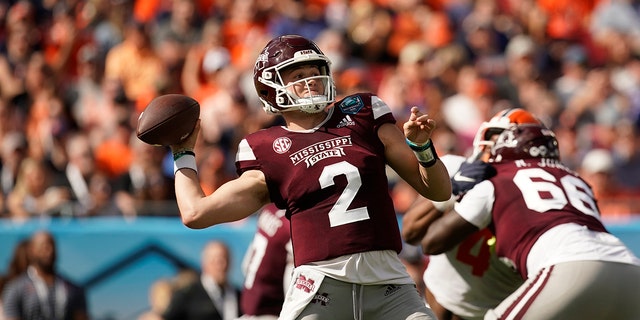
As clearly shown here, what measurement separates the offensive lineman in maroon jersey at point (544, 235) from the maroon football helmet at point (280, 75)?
1149 mm

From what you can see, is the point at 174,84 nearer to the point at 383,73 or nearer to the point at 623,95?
the point at 383,73

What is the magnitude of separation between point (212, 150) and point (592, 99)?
13.0ft

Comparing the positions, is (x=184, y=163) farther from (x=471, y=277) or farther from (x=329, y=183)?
(x=471, y=277)

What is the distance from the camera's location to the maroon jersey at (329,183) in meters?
4.85

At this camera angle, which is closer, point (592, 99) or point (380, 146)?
point (380, 146)

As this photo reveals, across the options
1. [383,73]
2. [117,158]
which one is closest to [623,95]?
[383,73]

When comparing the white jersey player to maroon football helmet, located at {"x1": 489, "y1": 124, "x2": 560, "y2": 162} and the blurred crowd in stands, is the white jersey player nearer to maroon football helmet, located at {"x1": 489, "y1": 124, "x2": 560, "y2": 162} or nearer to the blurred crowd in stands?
maroon football helmet, located at {"x1": 489, "y1": 124, "x2": 560, "y2": 162}

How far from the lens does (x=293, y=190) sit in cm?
492

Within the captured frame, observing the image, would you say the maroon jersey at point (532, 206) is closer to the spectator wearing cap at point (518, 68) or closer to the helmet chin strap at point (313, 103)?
the helmet chin strap at point (313, 103)

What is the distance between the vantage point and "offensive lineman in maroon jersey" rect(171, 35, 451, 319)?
4.83 m

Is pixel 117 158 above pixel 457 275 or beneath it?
beneath

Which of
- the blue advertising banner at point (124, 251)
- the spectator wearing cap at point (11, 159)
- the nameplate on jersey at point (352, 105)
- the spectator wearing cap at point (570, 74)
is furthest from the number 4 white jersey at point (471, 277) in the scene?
the spectator wearing cap at point (570, 74)

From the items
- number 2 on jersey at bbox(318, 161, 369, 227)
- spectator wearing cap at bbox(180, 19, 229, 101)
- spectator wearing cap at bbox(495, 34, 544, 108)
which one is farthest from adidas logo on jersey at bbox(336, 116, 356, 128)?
spectator wearing cap at bbox(495, 34, 544, 108)

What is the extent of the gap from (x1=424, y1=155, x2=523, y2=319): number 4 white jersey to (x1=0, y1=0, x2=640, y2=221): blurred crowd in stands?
11.3 feet
